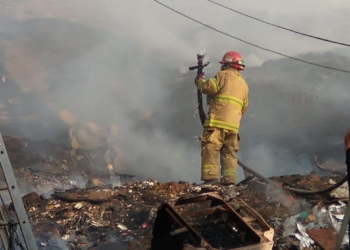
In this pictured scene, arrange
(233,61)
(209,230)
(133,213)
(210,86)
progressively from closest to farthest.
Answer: (209,230) → (133,213) → (210,86) → (233,61)

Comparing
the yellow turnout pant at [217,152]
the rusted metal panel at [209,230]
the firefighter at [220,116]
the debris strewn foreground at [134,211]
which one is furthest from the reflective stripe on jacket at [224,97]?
the rusted metal panel at [209,230]

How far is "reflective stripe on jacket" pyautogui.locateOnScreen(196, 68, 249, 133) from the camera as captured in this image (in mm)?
5477

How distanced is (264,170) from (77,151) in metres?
→ 4.51

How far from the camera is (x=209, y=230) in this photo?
9.76 ft

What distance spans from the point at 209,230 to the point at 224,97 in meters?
2.76

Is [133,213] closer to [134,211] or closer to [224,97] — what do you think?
[134,211]

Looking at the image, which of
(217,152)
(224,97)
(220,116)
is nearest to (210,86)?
(224,97)

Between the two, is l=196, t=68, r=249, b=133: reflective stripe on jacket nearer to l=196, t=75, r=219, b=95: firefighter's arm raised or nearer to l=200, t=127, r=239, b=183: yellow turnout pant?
l=196, t=75, r=219, b=95: firefighter's arm raised

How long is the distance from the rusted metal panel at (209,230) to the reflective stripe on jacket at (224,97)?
7.65 feet

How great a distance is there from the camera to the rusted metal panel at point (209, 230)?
276cm

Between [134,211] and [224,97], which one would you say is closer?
[134,211]

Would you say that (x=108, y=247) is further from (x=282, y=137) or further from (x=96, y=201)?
(x=282, y=137)

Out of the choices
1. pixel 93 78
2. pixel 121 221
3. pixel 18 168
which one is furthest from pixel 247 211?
pixel 93 78

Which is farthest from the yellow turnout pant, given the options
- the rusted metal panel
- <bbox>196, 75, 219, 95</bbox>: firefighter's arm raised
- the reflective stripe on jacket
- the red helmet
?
the rusted metal panel
